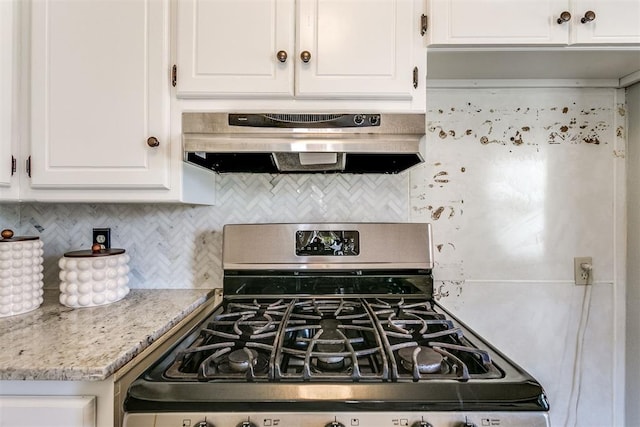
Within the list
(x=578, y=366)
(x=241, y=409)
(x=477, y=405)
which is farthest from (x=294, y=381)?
(x=578, y=366)

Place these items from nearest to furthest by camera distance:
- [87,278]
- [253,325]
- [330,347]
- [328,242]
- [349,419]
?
[349,419], [330,347], [253,325], [87,278], [328,242]

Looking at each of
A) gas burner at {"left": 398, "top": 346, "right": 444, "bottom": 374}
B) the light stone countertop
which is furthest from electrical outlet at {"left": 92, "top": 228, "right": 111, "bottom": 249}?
gas burner at {"left": 398, "top": 346, "right": 444, "bottom": 374}

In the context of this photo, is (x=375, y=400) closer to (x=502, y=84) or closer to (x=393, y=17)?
(x=393, y=17)

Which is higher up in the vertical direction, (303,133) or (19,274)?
(303,133)

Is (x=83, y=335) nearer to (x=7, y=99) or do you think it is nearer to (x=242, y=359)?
(x=242, y=359)

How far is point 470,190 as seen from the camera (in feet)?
4.55

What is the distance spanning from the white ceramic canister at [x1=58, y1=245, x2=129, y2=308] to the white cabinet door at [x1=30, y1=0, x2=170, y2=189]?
27 centimetres

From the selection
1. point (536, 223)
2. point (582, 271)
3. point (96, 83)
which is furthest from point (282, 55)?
point (582, 271)

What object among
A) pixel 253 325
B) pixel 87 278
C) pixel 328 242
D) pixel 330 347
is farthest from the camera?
pixel 328 242

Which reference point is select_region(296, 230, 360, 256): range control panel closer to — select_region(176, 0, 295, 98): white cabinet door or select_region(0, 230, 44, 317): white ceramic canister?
select_region(176, 0, 295, 98): white cabinet door

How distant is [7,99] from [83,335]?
0.77 m

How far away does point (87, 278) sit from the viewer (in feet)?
3.59

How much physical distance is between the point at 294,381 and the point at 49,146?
1029mm

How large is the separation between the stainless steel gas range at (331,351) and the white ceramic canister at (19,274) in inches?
22.1
